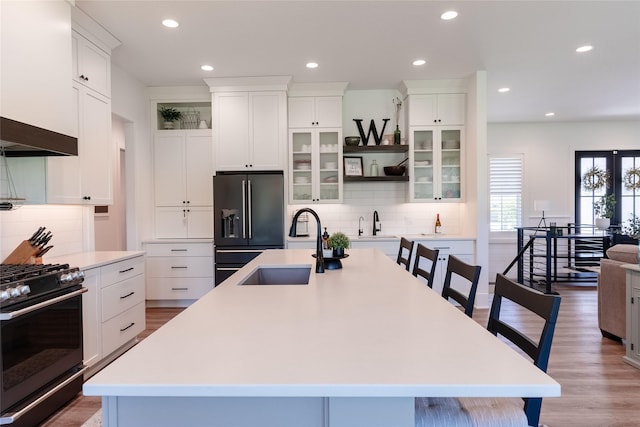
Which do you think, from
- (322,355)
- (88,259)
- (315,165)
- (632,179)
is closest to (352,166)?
(315,165)

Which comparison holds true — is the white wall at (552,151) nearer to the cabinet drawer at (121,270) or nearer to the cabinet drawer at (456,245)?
the cabinet drawer at (456,245)

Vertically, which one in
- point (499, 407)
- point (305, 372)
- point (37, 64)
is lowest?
point (499, 407)

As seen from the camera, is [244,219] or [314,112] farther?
[314,112]

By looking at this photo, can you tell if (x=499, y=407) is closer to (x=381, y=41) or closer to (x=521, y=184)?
(x=381, y=41)

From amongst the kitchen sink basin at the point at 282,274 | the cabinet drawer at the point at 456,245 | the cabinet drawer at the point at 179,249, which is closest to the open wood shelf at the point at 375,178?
the cabinet drawer at the point at 456,245

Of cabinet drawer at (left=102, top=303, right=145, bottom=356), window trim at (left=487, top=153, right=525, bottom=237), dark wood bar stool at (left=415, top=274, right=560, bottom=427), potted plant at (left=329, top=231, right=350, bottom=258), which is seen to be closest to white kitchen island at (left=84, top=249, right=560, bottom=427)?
dark wood bar stool at (left=415, top=274, right=560, bottom=427)

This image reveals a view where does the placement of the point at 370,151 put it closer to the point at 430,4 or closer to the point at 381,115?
the point at 381,115

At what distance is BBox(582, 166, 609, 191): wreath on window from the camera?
636 cm

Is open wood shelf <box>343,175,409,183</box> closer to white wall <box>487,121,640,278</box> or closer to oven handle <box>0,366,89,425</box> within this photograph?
white wall <box>487,121,640,278</box>

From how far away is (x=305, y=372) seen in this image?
31.4 inches

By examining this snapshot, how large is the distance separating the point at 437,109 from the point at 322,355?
4263mm

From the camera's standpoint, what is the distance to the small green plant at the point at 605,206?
6254 mm

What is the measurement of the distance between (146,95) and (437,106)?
3790mm

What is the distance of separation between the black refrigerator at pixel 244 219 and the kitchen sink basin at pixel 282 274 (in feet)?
6.09
